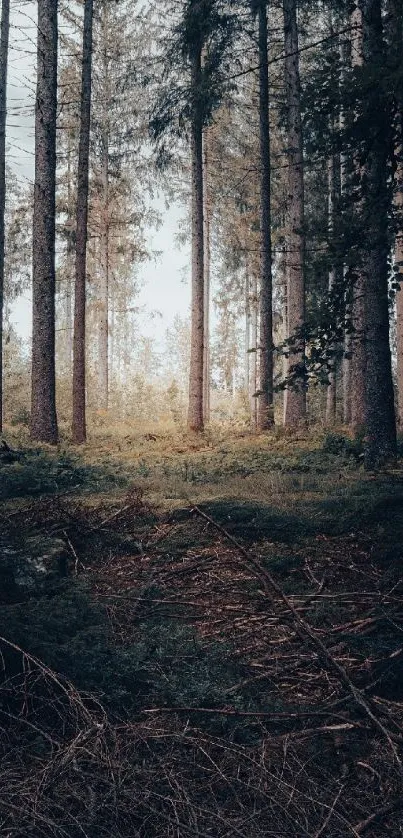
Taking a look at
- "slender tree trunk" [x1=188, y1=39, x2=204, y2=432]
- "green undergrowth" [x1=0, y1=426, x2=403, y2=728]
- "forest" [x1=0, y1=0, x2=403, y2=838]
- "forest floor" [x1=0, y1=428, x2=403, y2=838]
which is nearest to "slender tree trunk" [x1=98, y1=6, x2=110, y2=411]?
"slender tree trunk" [x1=188, y1=39, x2=204, y2=432]

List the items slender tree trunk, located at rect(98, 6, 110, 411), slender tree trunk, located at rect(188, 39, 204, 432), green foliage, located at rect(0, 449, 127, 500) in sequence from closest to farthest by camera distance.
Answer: green foliage, located at rect(0, 449, 127, 500), slender tree trunk, located at rect(188, 39, 204, 432), slender tree trunk, located at rect(98, 6, 110, 411)

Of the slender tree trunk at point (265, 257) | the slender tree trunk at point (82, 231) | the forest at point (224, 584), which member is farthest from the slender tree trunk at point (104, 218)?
the forest at point (224, 584)

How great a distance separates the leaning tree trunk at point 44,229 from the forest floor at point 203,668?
6.73m

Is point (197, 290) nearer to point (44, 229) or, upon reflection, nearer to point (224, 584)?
point (44, 229)

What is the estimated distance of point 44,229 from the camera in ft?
42.6

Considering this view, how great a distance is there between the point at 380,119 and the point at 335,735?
4973 millimetres

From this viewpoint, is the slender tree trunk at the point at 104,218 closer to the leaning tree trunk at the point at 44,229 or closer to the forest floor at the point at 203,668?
the leaning tree trunk at the point at 44,229

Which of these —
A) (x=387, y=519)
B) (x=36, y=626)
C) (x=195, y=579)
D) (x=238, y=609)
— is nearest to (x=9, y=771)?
(x=36, y=626)

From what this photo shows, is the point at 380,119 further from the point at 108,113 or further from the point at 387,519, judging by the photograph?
the point at 108,113

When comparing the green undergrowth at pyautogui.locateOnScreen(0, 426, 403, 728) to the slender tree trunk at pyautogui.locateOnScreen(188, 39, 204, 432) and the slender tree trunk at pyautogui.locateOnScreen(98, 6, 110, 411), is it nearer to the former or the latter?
the slender tree trunk at pyautogui.locateOnScreen(188, 39, 204, 432)

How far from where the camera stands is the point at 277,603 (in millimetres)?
4043

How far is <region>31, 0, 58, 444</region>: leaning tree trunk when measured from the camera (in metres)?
12.8

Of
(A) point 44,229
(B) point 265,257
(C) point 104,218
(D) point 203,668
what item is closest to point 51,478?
(D) point 203,668

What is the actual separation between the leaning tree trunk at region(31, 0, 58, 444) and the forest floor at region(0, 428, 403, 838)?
6.73 m
